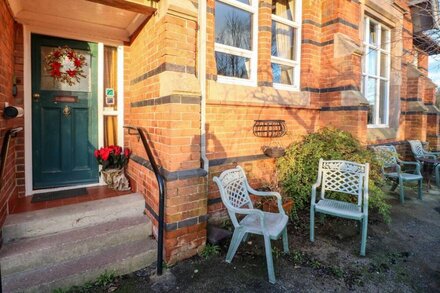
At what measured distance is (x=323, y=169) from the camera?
3641 mm

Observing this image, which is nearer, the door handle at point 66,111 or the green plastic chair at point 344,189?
the green plastic chair at point 344,189

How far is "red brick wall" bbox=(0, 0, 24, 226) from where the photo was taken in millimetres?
2596

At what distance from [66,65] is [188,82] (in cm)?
201

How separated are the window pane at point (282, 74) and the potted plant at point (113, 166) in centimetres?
284

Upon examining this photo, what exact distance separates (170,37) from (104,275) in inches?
98.5

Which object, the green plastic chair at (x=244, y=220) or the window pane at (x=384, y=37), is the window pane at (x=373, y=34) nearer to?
the window pane at (x=384, y=37)

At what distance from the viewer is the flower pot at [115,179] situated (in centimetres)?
373

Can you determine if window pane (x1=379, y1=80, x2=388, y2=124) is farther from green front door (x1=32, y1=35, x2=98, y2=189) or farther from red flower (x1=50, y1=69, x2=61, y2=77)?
red flower (x1=50, y1=69, x2=61, y2=77)

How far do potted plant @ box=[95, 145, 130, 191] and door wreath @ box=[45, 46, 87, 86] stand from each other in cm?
110

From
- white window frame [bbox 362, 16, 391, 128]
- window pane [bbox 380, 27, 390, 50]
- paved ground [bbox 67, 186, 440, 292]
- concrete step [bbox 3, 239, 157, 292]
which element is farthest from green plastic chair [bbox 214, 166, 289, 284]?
window pane [bbox 380, 27, 390, 50]

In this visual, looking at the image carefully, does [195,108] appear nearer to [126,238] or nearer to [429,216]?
[126,238]

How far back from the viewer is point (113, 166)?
3809 millimetres

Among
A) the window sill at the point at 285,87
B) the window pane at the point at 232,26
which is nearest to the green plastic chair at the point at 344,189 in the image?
the window sill at the point at 285,87

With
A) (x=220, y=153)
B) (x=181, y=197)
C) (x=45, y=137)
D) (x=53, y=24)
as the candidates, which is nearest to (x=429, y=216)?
(x=220, y=153)
